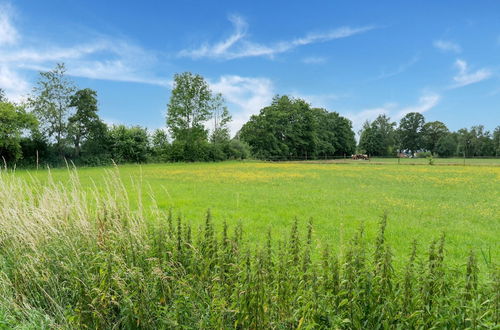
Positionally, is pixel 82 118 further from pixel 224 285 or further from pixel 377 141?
pixel 377 141

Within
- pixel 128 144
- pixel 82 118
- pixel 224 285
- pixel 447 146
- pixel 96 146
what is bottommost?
pixel 224 285

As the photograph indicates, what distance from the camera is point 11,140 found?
31375 mm

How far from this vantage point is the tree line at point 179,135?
36.5 meters

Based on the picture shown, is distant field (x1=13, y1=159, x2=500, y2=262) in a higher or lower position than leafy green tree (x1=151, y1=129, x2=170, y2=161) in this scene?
lower

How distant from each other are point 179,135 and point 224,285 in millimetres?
49202

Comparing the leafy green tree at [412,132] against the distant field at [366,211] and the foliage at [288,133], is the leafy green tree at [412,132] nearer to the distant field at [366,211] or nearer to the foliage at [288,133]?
the foliage at [288,133]

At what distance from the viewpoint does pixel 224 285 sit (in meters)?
2.90

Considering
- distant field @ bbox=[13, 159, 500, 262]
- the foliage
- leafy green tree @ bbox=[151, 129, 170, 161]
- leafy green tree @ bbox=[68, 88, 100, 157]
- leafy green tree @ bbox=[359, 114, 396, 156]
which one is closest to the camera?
distant field @ bbox=[13, 159, 500, 262]

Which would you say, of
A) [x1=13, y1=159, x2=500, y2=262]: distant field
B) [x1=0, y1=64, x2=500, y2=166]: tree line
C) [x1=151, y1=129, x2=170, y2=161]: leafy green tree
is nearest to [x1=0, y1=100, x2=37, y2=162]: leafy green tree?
[x1=0, y1=64, x2=500, y2=166]: tree line

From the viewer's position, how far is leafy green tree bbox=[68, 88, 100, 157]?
40.0m

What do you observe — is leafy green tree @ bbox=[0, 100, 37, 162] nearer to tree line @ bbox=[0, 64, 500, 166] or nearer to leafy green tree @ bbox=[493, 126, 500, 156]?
tree line @ bbox=[0, 64, 500, 166]

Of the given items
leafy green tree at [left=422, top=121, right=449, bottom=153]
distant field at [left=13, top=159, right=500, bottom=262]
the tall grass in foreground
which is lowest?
distant field at [left=13, top=159, right=500, bottom=262]

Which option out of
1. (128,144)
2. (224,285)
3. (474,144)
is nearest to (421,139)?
(474,144)

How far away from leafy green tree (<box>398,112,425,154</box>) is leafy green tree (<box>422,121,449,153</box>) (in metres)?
1.56
